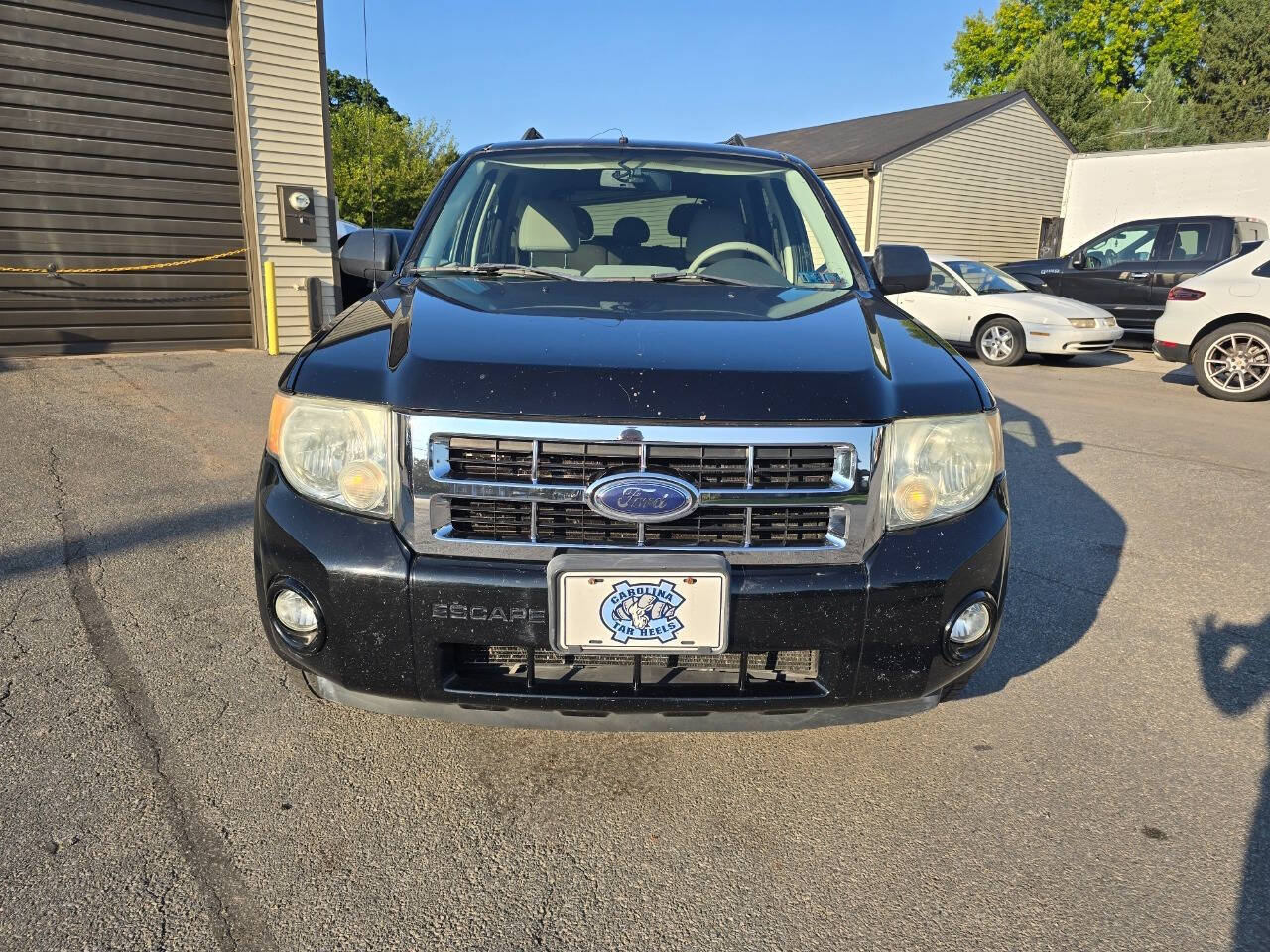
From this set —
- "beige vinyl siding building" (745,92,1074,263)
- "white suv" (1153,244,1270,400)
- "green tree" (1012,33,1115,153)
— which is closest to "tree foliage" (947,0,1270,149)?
"green tree" (1012,33,1115,153)

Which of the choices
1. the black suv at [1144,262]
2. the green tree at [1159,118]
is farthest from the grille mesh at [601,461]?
the green tree at [1159,118]

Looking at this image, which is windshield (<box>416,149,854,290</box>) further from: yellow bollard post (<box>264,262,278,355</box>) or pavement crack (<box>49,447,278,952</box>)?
yellow bollard post (<box>264,262,278,355</box>)

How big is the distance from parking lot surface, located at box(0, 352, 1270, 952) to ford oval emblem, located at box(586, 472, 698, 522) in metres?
0.84

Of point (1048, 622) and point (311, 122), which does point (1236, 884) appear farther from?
point (311, 122)

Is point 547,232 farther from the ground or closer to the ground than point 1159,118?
closer to the ground

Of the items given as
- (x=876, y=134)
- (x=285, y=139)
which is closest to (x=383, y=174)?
(x=876, y=134)

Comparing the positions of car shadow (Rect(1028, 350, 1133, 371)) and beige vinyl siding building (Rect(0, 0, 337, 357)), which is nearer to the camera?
beige vinyl siding building (Rect(0, 0, 337, 357))

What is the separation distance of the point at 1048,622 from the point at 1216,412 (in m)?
6.40

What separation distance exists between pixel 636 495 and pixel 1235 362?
9520 mm

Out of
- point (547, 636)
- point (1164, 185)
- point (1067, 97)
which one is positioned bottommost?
point (547, 636)

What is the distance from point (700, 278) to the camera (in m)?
3.06

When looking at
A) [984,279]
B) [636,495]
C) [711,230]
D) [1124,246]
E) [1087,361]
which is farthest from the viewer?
[1124,246]

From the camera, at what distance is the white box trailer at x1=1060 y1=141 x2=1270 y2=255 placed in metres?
18.3

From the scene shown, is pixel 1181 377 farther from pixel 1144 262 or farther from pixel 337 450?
pixel 337 450
